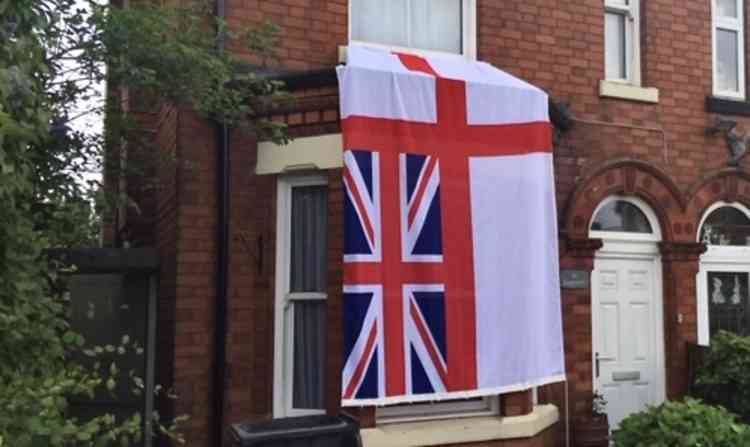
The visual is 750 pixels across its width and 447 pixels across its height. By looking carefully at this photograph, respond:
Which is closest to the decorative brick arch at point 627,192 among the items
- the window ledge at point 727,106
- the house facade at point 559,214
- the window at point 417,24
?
the house facade at point 559,214

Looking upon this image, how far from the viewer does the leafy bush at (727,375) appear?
7465mm

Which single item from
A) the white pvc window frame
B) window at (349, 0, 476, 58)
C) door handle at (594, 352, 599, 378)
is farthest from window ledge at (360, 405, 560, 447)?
window at (349, 0, 476, 58)

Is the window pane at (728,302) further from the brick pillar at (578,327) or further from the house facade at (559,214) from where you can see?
the brick pillar at (578,327)

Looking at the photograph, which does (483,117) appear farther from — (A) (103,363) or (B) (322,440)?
(A) (103,363)

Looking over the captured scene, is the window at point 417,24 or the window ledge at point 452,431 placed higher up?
the window at point 417,24

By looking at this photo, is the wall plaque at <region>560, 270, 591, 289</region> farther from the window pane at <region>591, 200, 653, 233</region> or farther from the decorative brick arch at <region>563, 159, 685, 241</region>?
the window pane at <region>591, 200, 653, 233</region>

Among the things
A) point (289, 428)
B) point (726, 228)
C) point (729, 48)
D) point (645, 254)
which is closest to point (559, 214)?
point (645, 254)

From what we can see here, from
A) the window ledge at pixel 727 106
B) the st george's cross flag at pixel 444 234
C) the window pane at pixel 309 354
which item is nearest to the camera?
the st george's cross flag at pixel 444 234

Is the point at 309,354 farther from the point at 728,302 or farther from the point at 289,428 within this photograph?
the point at 728,302

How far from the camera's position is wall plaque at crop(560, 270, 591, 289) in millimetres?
7691

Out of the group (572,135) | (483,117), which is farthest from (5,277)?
(572,135)

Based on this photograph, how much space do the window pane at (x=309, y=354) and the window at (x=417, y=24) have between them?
95.6 inches

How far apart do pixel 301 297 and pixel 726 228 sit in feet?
16.6

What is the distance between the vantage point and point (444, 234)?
609cm
